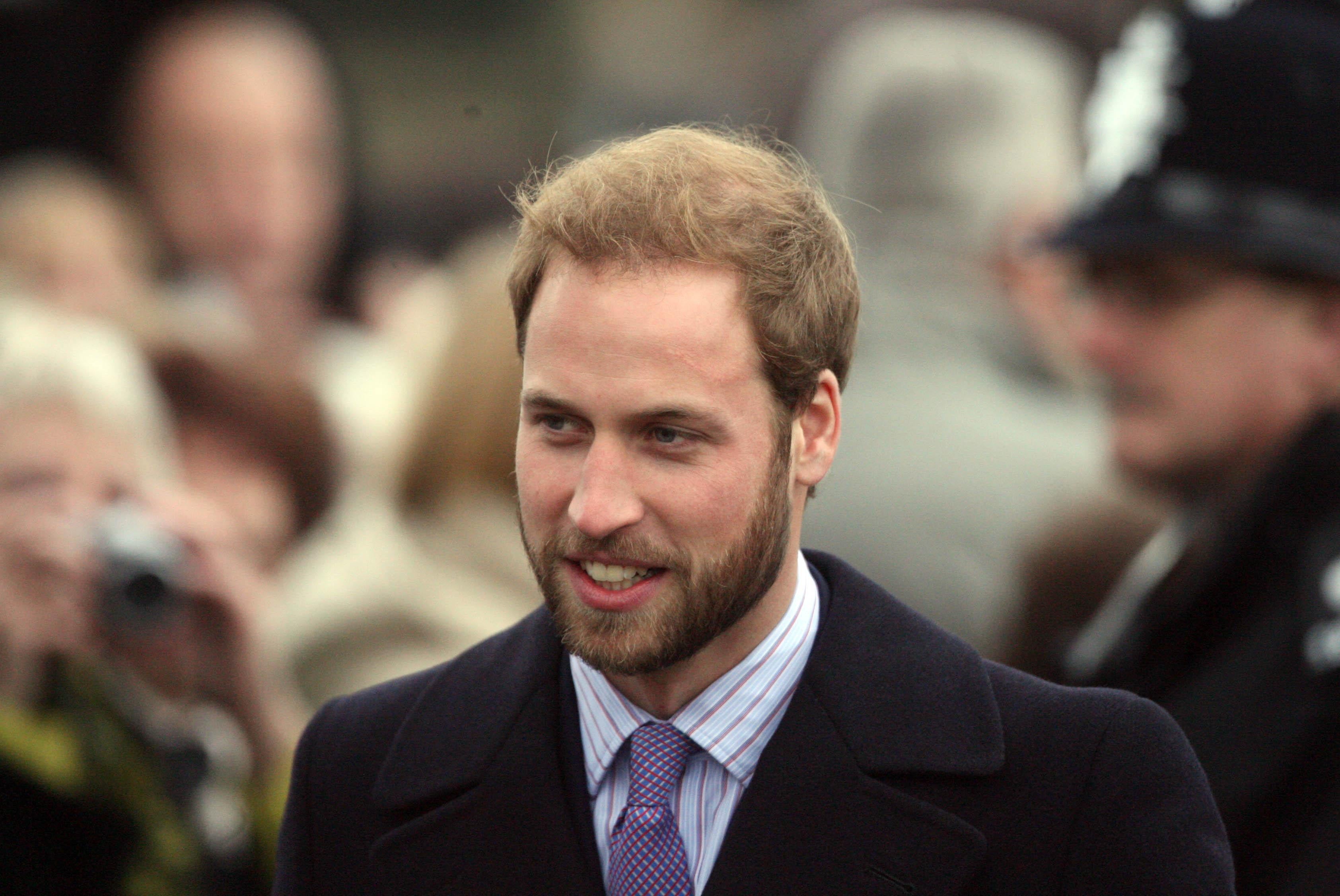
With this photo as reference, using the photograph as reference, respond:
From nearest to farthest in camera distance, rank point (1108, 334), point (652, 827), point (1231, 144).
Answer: point (652, 827), point (1231, 144), point (1108, 334)

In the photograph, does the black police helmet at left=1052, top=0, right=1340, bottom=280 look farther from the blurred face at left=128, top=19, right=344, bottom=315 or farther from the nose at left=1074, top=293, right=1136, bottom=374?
the blurred face at left=128, top=19, right=344, bottom=315

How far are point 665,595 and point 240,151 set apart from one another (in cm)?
453

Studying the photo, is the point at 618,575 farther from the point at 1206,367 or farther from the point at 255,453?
the point at 255,453

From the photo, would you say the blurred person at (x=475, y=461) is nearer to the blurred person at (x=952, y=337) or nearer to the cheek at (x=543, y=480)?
the blurred person at (x=952, y=337)

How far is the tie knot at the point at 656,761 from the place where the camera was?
2.26 metres

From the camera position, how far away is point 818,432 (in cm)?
232

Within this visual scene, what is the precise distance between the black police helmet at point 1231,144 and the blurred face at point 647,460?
2080 mm

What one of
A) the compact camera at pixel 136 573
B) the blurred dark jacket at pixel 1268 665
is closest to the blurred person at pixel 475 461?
the compact camera at pixel 136 573

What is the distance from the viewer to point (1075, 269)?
4941 mm

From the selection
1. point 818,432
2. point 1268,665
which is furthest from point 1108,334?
point 818,432

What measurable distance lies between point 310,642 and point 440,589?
27.9 inches

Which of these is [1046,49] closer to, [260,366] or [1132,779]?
[260,366]

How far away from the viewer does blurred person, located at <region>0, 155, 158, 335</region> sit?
5.93 m

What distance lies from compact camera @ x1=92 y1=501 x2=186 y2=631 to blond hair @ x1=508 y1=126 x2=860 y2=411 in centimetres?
280
